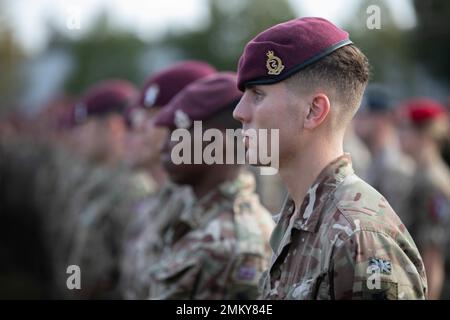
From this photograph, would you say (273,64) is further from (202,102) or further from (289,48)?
(202,102)

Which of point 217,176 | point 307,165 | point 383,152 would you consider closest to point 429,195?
point 383,152

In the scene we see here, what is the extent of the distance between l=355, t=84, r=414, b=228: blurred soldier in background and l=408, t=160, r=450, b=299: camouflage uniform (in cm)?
47

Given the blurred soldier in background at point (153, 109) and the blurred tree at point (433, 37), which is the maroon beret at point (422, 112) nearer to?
the blurred soldier in background at point (153, 109)

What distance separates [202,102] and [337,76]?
1469mm

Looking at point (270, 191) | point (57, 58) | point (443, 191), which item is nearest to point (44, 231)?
point (270, 191)

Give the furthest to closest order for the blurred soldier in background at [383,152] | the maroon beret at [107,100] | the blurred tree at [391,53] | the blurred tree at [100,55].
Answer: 1. the blurred tree at [100,55]
2. the blurred tree at [391,53]
3. the blurred soldier in background at [383,152]
4. the maroon beret at [107,100]

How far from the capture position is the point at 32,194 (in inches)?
689

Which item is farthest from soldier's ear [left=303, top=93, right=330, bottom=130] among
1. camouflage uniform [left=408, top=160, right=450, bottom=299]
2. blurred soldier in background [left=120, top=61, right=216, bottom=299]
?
camouflage uniform [left=408, top=160, right=450, bottom=299]

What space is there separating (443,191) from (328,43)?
16.3 feet

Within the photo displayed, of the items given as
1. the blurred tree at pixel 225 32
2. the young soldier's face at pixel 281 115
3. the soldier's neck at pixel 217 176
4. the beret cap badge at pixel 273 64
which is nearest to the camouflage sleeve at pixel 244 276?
the soldier's neck at pixel 217 176

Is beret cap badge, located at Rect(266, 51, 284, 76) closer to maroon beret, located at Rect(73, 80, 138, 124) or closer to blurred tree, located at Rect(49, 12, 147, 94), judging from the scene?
maroon beret, located at Rect(73, 80, 138, 124)

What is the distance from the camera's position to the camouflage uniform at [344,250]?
2441 mm

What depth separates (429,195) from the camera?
7398 mm

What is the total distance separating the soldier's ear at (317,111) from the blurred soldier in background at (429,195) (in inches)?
170
